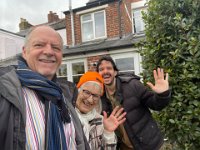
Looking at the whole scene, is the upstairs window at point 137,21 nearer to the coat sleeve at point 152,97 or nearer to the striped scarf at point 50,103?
the coat sleeve at point 152,97

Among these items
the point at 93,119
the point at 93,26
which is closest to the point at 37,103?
the point at 93,119

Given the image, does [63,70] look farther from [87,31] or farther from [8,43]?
[8,43]

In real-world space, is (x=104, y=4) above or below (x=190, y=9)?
above

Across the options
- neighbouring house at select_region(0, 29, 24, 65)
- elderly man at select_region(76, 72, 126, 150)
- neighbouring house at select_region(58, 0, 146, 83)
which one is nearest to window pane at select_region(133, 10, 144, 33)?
neighbouring house at select_region(58, 0, 146, 83)

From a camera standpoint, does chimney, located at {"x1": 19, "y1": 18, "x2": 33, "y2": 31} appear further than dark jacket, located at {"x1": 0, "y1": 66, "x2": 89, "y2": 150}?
Yes

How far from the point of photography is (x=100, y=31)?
585 inches

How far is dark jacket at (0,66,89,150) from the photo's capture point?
156cm

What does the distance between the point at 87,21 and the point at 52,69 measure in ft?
44.6

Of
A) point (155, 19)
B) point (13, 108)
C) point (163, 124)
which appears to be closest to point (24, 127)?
point (13, 108)

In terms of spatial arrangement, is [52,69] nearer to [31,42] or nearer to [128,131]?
[31,42]

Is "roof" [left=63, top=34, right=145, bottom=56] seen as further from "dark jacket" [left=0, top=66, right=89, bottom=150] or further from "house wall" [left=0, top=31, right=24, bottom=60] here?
"dark jacket" [left=0, top=66, right=89, bottom=150]

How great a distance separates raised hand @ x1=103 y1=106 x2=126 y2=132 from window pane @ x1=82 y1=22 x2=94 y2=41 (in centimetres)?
1248

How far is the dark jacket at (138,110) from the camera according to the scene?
3.04 metres

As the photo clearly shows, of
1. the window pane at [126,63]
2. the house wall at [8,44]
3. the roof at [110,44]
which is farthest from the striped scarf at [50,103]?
the house wall at [8,44]
